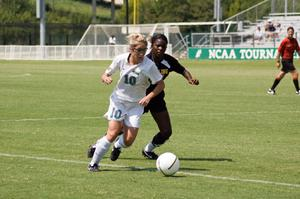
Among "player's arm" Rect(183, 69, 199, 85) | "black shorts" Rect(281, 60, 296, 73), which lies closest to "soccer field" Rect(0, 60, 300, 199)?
"player's arm" Rect(183, 69, 199, 85)

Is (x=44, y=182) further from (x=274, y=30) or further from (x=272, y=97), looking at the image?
(x=274, y=30)

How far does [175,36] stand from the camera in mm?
69375

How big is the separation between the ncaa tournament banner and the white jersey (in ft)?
160

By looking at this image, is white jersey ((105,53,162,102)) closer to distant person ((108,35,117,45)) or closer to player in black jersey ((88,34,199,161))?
player in black jersey ((88,34,199,161))

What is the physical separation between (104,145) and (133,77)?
95cm

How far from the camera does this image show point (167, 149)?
14.3 m

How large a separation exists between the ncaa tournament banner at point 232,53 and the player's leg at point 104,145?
48.9 metres

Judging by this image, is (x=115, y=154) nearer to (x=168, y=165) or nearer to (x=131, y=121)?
(x=131, y=121)

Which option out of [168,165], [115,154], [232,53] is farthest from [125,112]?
[232,53]

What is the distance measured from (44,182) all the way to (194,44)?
5839 cm

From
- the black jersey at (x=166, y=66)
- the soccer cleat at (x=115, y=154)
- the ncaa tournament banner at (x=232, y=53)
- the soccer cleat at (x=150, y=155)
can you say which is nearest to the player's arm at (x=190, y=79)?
the black jersey at (x=166, y=66)

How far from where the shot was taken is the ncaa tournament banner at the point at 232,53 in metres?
60.6

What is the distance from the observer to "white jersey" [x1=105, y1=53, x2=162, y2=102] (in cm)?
1162

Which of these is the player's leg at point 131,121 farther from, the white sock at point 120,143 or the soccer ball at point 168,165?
the soccer ball at point 168,165
